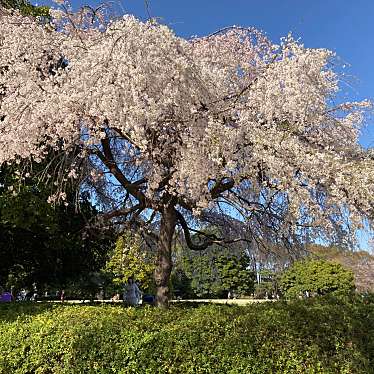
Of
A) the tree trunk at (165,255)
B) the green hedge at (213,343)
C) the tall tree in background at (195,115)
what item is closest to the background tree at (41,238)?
the tall tree in background at (195,115)

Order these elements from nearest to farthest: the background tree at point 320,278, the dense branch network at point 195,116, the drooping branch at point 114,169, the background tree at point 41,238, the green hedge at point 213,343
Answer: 1. the green hedge at point 213,343
2. the dense branch network at point 195,116
3. the drooping branch at point 114,169
4. the background tree at point 41,238
5. the background tree at point 320,278

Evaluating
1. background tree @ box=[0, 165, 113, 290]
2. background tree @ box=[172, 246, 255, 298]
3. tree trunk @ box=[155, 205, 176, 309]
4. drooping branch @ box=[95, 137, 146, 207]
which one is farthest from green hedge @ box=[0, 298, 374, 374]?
background tree @ box=[172, 246, 255, 298]

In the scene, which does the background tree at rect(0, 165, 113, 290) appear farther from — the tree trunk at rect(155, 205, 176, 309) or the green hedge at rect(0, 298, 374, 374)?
the green hedge at rect(0, 298, 374, 374)

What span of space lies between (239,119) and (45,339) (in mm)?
3459

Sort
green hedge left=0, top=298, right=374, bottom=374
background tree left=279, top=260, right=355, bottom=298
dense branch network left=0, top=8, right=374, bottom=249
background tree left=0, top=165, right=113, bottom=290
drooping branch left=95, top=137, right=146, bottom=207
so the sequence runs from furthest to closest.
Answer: background tree left=279, top=260, right=355, bottom=298, background tree left=0, top=165, right=113, bottom=290, drooping branch left=95, top=137, right=146, bottom=207, dense branch network left=0, top=8, right=374, bottom=249, green hedge left=0, top=298, right=374, bottom=374

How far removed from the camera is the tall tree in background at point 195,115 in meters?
4.73

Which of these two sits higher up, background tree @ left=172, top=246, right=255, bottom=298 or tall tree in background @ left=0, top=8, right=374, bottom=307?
tall tree in background @ left=0, top=8, right=374, bottom=307

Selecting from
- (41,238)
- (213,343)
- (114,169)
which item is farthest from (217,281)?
(213,343)

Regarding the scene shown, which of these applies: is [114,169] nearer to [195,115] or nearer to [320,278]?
[195,115]

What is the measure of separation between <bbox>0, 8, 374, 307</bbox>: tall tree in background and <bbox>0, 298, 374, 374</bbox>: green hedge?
1.15m

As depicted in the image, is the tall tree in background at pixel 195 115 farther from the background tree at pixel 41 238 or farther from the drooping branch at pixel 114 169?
the background tree at pixel 41 238

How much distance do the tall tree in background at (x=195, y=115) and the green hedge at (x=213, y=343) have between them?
1.15 metres

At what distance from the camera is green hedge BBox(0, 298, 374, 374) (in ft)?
12.8

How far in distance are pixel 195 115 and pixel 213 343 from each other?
2.75m
